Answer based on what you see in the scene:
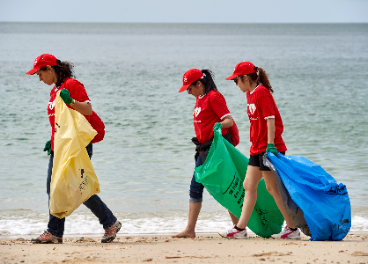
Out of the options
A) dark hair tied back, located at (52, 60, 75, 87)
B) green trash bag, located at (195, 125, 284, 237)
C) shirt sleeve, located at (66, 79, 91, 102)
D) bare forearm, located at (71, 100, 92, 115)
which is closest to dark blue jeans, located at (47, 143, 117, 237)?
bare forearm, located at (71, 100, 92, 115)

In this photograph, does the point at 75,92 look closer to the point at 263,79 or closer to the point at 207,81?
the point at 207,81

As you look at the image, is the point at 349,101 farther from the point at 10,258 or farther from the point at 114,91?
the point at 10,258

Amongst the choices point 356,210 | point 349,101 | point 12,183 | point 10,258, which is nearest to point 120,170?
point 12,183

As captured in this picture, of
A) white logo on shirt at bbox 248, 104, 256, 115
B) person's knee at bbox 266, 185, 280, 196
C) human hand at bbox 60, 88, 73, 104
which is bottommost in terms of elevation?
person's knee at bbox 266, 185, 280, 196

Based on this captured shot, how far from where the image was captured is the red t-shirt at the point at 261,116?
3795 millimetres

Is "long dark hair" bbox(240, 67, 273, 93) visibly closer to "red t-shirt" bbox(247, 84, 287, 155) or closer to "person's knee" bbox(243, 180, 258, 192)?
"red t-shirt" bbox(247, 84, 287, 155)

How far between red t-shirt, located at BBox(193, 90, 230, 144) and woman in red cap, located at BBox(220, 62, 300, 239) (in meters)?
0.22

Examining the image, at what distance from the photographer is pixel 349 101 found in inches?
704

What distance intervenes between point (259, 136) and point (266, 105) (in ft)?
0.85

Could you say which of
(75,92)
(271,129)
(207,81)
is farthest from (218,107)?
(75,92)

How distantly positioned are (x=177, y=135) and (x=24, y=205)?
5.75 m

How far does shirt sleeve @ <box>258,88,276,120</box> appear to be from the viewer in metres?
3.78

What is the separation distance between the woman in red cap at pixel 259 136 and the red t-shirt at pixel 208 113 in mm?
215

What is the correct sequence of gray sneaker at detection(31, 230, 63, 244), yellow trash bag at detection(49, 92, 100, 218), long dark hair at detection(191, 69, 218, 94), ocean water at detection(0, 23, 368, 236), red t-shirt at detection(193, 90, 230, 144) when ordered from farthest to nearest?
ocean water at detection(0, 23, 368, 236), long dark hair at detection(191, 69, 218, 94), red t-shirt at detection(193, 90, 230, 144), gray sneaker at detection(31, 230, 63, 244), yellow trash bag at detection(49, 92, 100, 218)
